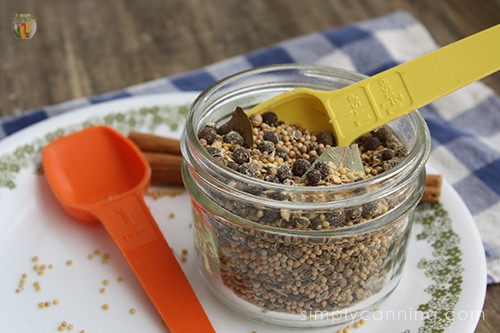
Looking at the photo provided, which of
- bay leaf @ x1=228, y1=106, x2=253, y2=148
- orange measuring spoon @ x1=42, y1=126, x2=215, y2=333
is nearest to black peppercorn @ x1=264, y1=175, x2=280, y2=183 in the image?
bay leaf @ x1=228, y1=106, x2=253, y2=148

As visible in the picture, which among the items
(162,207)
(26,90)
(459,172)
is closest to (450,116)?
(459,172)

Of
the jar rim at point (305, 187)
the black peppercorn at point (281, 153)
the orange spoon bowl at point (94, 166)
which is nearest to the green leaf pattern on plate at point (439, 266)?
the jar rim at point (305, 187)

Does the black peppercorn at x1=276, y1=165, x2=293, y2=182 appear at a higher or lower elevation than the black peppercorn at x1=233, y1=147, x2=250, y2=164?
lower

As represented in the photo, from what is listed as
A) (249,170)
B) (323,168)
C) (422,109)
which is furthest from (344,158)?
(422,109)

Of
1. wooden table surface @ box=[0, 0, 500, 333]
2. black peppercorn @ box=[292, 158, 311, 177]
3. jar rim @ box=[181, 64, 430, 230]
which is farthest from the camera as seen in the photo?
wooden table surface @ box=[0, 0, 500, 333]

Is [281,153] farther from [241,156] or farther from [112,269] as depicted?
[112,269]

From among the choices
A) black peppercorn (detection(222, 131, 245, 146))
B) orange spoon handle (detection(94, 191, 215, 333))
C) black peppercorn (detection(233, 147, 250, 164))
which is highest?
black peppercorn (detection(233, 147, 250, 164))

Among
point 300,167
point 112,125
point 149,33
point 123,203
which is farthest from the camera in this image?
point 149,33

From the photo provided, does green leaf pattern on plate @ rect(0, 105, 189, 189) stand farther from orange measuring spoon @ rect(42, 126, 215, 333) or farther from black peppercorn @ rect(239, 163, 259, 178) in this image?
black peppercorn @ rect(239, 163, 259, 178)
